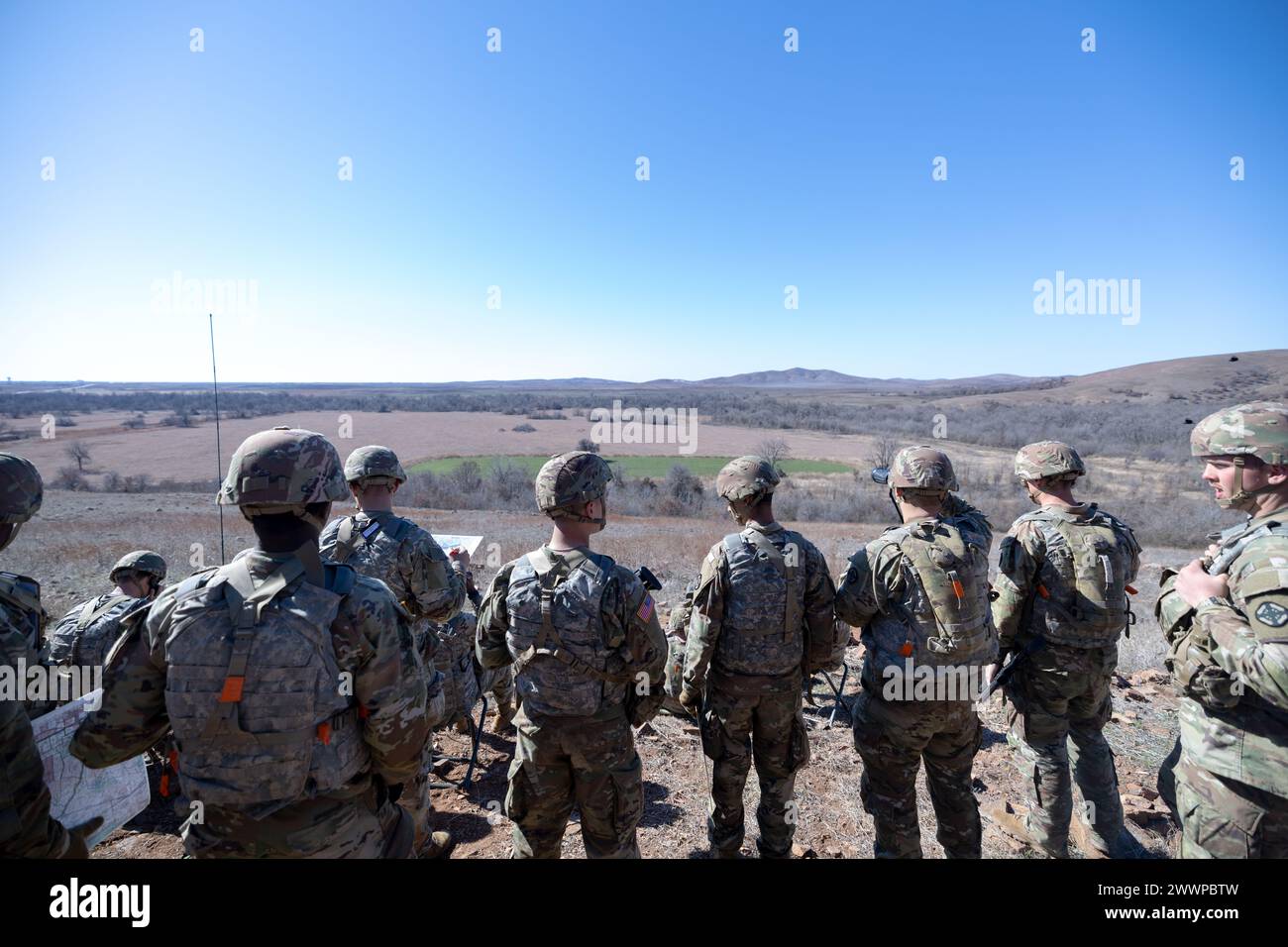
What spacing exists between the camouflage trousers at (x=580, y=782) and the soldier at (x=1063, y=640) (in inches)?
126

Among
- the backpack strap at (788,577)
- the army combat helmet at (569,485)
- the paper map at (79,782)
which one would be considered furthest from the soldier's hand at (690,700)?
the paper map at (79,782)

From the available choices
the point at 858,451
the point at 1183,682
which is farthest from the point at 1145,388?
the point at 1183,682

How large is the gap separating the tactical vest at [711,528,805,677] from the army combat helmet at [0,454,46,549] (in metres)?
3.86

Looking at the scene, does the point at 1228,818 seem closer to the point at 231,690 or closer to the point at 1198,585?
the point at 1198,585

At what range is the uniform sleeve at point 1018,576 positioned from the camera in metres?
4.57

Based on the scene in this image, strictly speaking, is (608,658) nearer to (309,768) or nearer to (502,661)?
(502,661)

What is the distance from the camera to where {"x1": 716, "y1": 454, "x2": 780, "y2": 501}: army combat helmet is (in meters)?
4.10

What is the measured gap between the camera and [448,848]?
4.57m

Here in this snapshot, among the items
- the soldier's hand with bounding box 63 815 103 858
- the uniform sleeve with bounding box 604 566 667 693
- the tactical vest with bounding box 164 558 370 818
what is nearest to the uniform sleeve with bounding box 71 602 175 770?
the tactical vest with bounding box 164 558 370 818

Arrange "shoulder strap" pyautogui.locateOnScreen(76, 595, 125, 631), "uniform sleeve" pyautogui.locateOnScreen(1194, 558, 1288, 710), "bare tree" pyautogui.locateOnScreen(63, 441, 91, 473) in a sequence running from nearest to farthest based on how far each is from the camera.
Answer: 1. "uniform sleeve" pyautogui.locateOnScreen(1194, 558, 1288, 710)
2. "shoulder strap" pyautogui.locateOnScreen(76, 595, 125, 631)
3. "bare tree" pyautogui.locateOnScreen(63, 441, 91, 473)

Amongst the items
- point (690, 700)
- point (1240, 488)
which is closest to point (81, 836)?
point (690, 700)

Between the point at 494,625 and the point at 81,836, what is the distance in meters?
2.68

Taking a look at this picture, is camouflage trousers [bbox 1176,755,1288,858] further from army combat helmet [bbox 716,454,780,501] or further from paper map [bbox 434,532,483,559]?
paper map [bbox 434,532,483,559]
